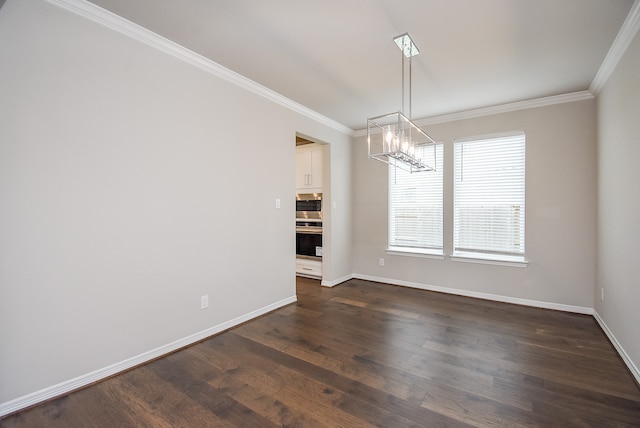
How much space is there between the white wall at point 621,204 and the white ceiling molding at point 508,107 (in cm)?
30

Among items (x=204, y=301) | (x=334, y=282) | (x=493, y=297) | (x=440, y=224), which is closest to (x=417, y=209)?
(x=440, y=224)

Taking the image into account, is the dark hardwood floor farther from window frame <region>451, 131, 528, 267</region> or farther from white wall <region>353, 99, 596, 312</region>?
window frame <region>451, 131, 528, 267</region>

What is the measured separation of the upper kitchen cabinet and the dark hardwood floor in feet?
7.69

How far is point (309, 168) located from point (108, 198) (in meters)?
3.22

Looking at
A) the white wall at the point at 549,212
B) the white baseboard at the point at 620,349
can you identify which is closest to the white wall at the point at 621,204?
the white baseboard at the point at 620,349

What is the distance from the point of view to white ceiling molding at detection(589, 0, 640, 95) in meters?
2.07

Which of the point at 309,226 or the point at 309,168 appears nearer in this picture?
the point at 309,168

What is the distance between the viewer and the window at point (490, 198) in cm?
386

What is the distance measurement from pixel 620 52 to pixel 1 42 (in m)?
4.43

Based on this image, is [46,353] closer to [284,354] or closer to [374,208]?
[284,354]

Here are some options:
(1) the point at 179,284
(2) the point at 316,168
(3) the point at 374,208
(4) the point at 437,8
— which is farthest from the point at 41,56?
(3) the point at 374,208

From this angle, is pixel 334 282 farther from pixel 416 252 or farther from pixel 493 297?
pixel 493 297

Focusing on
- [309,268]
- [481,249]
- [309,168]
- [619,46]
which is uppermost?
[619,46]

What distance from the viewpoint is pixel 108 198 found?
84.0 inches
